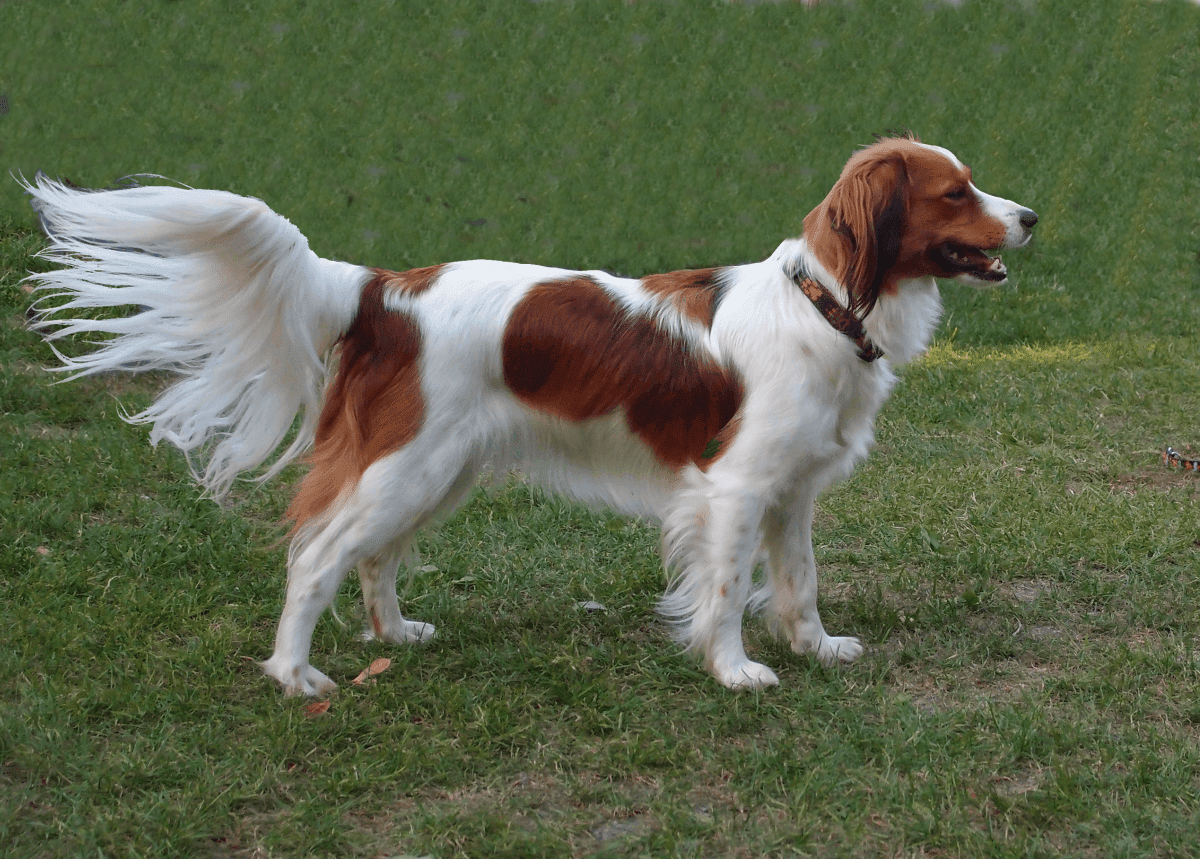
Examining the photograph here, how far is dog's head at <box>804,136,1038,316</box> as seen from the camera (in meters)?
3.25

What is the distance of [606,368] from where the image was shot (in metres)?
3.36

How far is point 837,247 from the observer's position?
3.29m

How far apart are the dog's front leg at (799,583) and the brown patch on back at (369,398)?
1.15m

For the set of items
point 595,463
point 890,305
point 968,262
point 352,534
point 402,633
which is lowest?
point 402,633

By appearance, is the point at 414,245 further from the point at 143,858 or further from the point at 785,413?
the point at 143,858

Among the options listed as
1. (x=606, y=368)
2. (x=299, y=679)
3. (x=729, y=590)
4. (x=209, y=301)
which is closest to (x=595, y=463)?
(x=606, y=368)

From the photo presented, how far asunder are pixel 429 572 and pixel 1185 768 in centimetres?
248

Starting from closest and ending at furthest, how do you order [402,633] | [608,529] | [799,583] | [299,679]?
[299,679], [799,583], [402,633], [608,529]

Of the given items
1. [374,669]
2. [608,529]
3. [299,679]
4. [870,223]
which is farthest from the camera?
[608,529]

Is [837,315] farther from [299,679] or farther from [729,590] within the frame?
[299,679]

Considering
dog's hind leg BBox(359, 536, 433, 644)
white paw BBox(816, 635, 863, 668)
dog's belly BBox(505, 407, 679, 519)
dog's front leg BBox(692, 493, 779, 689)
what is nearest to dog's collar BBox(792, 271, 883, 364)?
dog's front leg BBox(692, 493, 779, 689)

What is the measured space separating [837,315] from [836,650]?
3.47 feet

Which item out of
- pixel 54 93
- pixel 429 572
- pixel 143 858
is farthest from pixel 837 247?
pixel 54 93

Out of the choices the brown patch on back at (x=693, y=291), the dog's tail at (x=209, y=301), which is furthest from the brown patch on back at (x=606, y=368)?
the dog's tail at (x=209, y=301)
